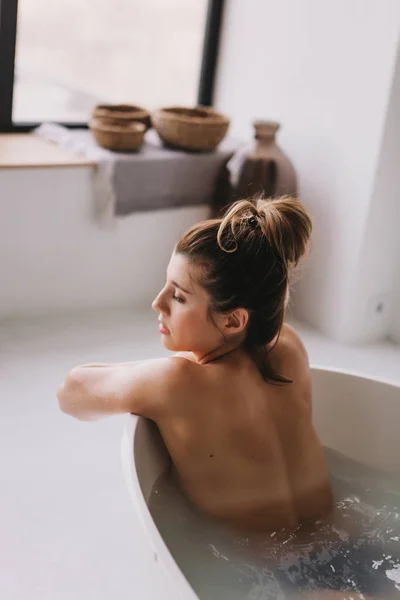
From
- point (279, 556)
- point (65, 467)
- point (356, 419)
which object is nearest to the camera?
point (279, 556)

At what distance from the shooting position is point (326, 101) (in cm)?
284

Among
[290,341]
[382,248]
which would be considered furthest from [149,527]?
[382,248]

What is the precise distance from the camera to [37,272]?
2838mm

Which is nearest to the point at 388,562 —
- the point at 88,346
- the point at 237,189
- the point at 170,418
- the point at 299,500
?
the point at 299,500

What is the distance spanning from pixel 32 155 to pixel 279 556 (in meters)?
1.65

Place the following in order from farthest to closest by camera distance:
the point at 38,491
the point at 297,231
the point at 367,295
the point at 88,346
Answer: the point at 367,295
the point at 88,346
the point at 38,491
the point at 297,231

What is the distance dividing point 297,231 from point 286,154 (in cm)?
153

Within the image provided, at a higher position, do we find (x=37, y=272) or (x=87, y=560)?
(x=37, y=272)

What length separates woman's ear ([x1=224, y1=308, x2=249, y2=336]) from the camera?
5.08ft

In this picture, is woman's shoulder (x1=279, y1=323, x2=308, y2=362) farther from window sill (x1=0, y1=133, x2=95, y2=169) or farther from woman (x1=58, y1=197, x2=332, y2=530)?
window sill (x1=0, y1=133, x2=95, y2=169)

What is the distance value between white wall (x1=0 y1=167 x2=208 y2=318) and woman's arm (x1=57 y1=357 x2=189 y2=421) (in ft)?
3.90

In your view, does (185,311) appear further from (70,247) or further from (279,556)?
(70,247)

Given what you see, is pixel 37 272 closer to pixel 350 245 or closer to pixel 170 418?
pixel 350 245

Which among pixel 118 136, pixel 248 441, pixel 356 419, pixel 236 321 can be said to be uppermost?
pixel 118 136
